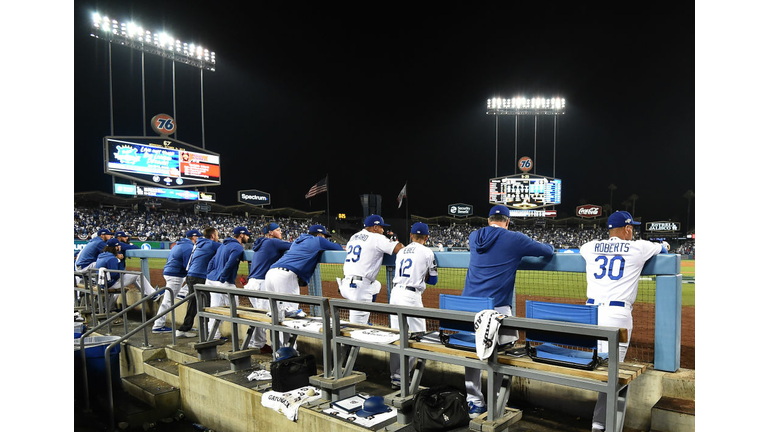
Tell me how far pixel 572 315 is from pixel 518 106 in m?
49.9

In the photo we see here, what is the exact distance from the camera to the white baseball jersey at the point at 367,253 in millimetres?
5211

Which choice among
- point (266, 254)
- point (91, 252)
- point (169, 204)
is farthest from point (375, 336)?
point (169, 204)

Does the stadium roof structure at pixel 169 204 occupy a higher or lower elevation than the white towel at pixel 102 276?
higher

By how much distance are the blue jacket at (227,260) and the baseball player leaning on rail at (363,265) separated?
2523mm

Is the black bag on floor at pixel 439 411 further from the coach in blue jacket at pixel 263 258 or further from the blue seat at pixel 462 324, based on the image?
the coach in blue jacket at pixel 263 258

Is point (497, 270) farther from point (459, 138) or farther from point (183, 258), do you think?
point (459, 138)

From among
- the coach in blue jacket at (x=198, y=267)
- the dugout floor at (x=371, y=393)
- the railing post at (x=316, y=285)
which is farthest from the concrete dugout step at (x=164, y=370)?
the railing post at (x=316, y=285)

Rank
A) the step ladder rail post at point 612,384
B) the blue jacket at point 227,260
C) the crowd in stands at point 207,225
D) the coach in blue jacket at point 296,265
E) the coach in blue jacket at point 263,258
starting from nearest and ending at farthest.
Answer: the step ladder rail post at point 612,384
the coach in blue jacket at point 296,265
the coach in blue jacket at point 263,258
the blue jacket at point 227,260
the crowd in stands at point 207,225

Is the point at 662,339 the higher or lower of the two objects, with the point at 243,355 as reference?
higher

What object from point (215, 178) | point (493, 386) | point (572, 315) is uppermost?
point (215, 178)

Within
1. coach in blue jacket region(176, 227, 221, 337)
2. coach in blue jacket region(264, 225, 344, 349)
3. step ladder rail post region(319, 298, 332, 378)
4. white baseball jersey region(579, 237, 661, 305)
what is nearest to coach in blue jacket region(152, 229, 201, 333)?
coach in blue jacket region(176, 227, 221, 337)

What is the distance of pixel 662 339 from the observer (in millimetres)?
3645

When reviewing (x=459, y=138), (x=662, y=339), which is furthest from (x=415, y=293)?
(x=459, y=138)

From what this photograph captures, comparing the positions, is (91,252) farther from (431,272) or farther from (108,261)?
(431,272)
